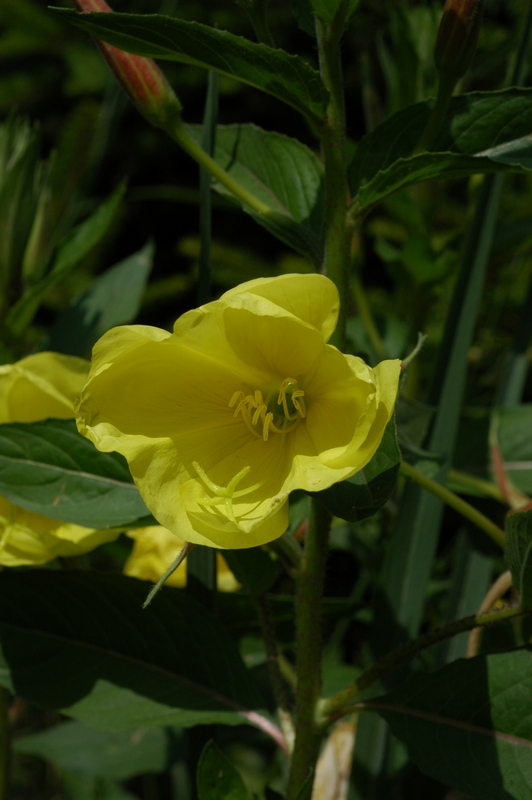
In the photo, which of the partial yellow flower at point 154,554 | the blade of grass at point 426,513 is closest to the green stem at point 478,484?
the blade of grass at point 426,513

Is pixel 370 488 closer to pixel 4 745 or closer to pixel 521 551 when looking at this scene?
pixel 521 551

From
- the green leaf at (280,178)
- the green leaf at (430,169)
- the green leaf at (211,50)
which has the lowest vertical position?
the green leaf at (280,178)

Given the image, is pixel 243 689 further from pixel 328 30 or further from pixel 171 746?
pixel 328 30

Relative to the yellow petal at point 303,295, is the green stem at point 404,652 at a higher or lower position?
lower

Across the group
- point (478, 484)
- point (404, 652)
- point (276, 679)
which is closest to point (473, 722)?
point (404, 652)

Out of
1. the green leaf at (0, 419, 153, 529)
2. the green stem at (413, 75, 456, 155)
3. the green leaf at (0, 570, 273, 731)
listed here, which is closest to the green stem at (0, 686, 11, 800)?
A: the green leaf at (0, 570, 273, 731)

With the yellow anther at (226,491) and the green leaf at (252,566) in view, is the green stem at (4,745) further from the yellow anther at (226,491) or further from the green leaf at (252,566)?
the yellow anther at (226,491)
